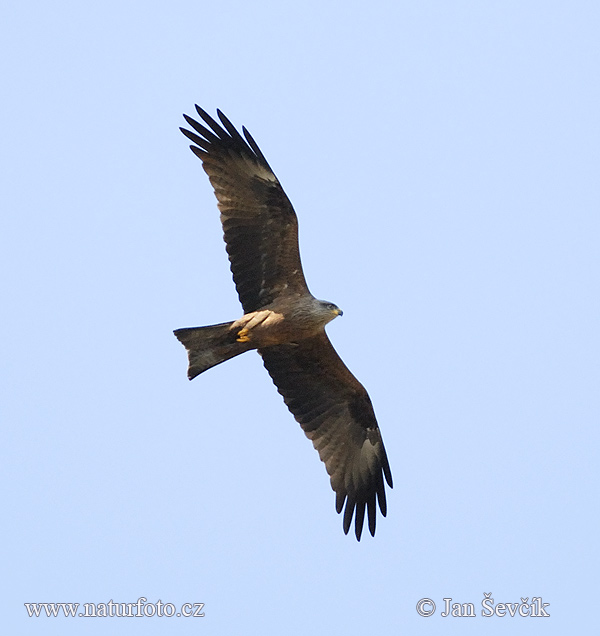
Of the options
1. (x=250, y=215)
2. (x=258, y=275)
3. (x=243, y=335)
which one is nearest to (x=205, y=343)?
(x=243, y=335)

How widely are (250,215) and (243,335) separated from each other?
4.15 ft

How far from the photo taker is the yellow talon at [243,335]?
9.41m

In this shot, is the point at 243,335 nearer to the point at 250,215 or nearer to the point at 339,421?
the point at 250,215

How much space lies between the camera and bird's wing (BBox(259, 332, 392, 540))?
10141 mm

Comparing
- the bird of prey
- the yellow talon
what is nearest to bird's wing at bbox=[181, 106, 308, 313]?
the bird of prey

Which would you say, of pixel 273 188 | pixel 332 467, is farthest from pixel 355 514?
pixel 273 188

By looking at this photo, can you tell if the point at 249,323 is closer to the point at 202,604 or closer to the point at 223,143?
the point at 223,143

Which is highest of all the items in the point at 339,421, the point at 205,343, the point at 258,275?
the point at 258,275

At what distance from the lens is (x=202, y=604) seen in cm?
897

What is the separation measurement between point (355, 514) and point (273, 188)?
3924 millimetres

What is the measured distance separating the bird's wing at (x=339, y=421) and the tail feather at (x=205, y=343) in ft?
2.68

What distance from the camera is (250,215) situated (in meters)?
9.47

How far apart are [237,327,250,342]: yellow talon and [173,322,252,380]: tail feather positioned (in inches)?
1.8

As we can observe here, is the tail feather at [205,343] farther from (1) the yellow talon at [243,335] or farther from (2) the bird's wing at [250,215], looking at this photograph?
(2) the bird's wing at [250,215]
